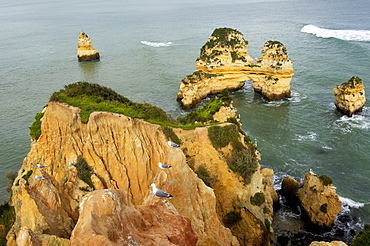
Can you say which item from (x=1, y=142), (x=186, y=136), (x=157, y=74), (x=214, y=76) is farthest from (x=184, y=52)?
(x=186, y=136)

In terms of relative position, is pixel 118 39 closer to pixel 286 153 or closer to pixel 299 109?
pixel 299 109

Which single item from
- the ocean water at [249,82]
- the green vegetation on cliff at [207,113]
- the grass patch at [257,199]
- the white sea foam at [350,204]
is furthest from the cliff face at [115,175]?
the ocean water at [249,82]

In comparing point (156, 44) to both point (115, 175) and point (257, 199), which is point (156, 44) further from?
point (257, 199)

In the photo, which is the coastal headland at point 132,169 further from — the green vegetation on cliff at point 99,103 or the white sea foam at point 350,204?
the white sea foam at point 350,204

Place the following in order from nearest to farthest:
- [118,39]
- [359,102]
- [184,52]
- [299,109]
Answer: [359,102] < [299,109] < [184,52] < [118,39]

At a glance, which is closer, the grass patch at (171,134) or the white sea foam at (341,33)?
the grass patch at (171,134)

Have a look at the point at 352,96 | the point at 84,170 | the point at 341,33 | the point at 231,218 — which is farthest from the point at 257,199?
the point at 341,33
